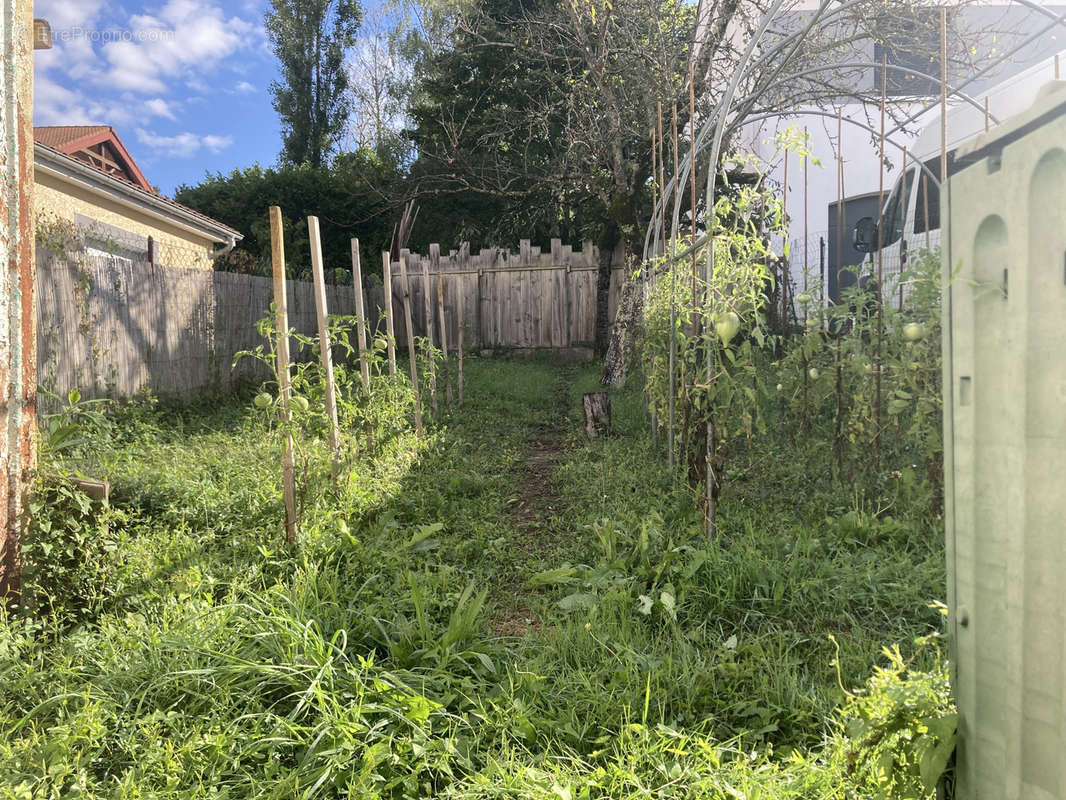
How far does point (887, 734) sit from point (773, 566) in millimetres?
1534

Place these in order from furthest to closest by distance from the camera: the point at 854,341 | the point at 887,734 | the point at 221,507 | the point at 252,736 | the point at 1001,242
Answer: the point at 854,341 → the point at 221,507 → the point at 252,736 → the point at 887,734 → the point at 1001,242

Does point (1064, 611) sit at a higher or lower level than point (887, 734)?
higher

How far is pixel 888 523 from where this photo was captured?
3.48 metres

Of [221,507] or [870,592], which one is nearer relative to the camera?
[870,592]

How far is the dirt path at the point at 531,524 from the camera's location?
298cm

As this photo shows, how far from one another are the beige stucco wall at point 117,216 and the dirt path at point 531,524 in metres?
6.24

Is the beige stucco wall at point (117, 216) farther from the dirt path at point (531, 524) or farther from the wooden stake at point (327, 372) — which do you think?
the dirt path at point (531, 524)

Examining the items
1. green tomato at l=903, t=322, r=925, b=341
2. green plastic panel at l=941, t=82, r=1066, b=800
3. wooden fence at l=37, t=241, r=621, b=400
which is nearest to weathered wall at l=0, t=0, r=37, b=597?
green plastic panel at l=941, t=82, r=1066, b=800

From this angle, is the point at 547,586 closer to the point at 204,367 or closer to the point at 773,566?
the point at 773,566

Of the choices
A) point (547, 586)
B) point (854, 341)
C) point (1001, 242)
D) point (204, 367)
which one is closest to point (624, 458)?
point (854, 341)

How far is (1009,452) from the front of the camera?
108 centimetres

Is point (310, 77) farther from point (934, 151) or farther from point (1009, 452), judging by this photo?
point (1009, 452)

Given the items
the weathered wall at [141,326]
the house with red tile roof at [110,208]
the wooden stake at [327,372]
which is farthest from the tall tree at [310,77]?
the wooden stake at [327,372]

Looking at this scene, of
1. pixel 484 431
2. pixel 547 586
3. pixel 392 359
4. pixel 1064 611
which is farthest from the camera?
pixel 484 431
